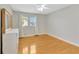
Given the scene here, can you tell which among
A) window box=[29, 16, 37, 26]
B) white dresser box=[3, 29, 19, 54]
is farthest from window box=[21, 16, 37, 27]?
white dresser box=[3, 29, 19, 54]

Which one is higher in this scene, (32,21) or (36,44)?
(32,21)

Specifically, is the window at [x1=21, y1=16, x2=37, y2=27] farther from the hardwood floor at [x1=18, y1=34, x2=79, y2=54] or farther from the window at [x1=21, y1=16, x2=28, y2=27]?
the hardwood floor at [x1=18, y1=34, x2=79, y2=54]

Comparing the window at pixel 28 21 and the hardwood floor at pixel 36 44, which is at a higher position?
the window at pixel 28 21

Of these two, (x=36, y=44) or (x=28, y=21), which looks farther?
(x=36, y=44)

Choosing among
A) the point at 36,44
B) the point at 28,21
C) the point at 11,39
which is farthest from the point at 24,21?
the point at 36,44

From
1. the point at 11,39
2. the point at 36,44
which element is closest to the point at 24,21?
the point at 11,39

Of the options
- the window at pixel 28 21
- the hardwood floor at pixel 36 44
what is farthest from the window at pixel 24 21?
the hardwood floor at pixel 36 44

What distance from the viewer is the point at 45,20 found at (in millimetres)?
1177

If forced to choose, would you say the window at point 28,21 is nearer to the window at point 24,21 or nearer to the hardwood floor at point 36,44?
the window at point 24,21

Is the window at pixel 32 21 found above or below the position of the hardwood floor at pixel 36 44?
above

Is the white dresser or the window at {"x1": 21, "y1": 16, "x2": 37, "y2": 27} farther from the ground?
the window at {"x1": 21, "y1": 16, "x2": 37, "y2": 27}

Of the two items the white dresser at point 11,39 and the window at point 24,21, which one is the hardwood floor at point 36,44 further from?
the window at point 24,21

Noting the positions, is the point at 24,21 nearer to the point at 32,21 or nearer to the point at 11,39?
the point at 32,21

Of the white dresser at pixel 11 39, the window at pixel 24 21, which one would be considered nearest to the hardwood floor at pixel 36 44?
the white dresser at pixel 11 39
